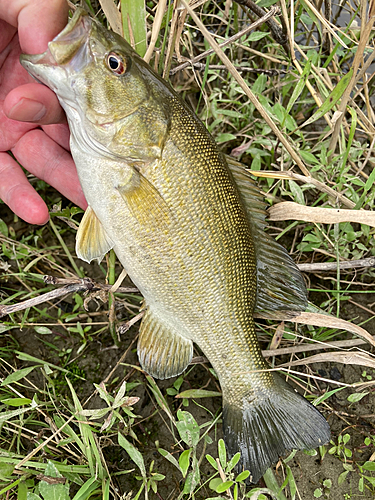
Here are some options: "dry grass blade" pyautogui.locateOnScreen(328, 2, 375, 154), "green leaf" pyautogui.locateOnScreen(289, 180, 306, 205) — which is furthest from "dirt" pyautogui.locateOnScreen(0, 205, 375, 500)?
"dry grass blade" pyautogui.locateOnScreen(328, 2, 375, 154)

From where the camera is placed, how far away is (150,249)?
6.36 ft

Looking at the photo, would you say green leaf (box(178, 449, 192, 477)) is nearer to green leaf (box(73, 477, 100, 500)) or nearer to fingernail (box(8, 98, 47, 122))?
green leaf (box(73, 477, 100, 500))

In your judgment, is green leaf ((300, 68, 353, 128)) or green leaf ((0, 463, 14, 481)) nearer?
green leaf ((0, 463, 14, 481))

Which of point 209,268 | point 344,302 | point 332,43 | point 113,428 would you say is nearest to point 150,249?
point 209,268

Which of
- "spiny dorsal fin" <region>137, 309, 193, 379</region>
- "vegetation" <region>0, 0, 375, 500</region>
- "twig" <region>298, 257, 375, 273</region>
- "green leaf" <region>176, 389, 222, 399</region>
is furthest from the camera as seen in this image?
"twig" <region>298, 257, 375, 273</region>

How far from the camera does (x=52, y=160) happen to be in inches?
90.3

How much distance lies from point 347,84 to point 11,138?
197cm

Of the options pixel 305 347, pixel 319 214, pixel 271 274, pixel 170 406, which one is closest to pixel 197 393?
pixel 170 406

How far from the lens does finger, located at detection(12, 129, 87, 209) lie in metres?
2.27

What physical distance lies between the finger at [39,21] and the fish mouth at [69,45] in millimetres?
250

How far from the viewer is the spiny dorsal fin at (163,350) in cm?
222

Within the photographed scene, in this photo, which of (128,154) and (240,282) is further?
(240,282)

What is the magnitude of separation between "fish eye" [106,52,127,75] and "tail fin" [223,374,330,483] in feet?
5.98

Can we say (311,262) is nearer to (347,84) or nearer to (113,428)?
(347,84)
